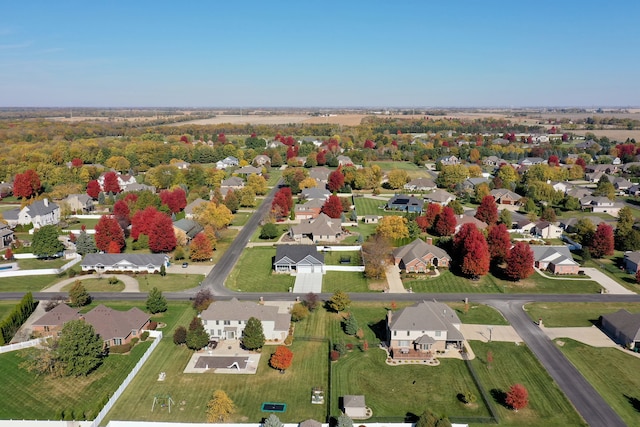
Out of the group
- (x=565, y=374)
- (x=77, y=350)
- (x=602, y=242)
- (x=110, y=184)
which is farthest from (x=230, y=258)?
(x=602, y=242)

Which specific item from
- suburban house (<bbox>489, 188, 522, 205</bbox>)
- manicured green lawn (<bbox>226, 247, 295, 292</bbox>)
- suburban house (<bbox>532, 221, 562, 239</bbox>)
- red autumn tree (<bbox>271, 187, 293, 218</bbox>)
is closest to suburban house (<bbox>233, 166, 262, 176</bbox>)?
red autumn tree (<bbox>271, 187, 293, 218</bbox>)

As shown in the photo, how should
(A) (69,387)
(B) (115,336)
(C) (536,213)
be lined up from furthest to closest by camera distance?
(C) (536,213)
(B) (115,336)
(A) (69,387)

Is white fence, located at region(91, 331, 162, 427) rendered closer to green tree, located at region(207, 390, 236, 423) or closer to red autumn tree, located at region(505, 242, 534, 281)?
green tree, located at region(207, 390, 236, 423)

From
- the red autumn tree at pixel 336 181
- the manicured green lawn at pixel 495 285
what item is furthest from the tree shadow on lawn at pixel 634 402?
the red autumn tree at pixel 336 181

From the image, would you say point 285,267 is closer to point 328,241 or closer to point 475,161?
point 328,241

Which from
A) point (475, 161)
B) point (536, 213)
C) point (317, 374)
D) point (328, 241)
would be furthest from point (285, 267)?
point (475, 161)

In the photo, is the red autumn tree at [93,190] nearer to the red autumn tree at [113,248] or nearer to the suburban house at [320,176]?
the red autumn tree at [113,248]
